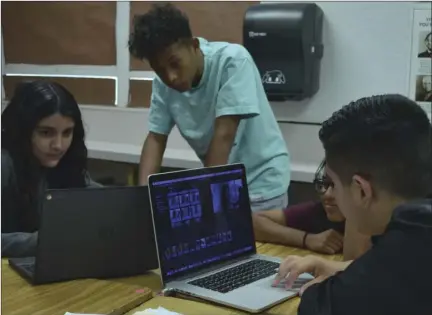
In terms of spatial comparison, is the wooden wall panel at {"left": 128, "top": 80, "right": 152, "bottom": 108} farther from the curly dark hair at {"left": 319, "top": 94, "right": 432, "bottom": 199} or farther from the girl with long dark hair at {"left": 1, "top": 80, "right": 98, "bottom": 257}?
the curly dark hair at {"left": 319, "top": 94, "right": 432, "bottom": 199}

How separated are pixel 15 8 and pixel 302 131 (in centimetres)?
202

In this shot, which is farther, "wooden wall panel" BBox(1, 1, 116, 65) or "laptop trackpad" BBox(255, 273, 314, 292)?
"wooden wall panel" BBox(1, 1, 116, 65)

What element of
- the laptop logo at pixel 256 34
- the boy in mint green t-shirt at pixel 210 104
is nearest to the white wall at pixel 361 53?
the laptop logo at pixel 256 34

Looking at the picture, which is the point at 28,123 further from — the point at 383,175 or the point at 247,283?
the point at 383,175

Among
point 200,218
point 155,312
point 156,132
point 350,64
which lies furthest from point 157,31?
point 350,64

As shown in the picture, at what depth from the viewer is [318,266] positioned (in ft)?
4.56

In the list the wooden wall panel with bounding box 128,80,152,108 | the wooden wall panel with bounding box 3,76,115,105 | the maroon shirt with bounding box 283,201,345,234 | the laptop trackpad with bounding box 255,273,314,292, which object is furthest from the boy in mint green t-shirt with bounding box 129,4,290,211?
the wooden wall panel with bounding box 3,76,115,105

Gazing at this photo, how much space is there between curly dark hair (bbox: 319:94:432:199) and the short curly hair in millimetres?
909

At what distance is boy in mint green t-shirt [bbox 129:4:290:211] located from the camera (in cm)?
190

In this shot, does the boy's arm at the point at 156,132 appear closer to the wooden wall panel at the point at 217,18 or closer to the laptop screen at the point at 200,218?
the laptop screen at the point at 200,218

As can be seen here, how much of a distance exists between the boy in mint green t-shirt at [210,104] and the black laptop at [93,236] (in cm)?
48

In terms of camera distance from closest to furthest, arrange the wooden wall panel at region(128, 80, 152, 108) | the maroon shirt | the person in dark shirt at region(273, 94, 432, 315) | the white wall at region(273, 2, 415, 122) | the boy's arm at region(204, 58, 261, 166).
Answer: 1. the person in dark shirt at region(273, 94, 432, 315)
2. the maroon shirt
3. the boy's arm at region(204, 58, 261, 166)
4. the white wall at region(273, 2, 415, 122)
5. the wooden wall panel at region(128, 80, 152, 108)

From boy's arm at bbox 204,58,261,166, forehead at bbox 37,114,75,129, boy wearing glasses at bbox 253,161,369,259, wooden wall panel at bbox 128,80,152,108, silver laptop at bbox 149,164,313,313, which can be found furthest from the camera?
wooden wall panel at bbox 128,80,152,108

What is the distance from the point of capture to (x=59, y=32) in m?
3.69
